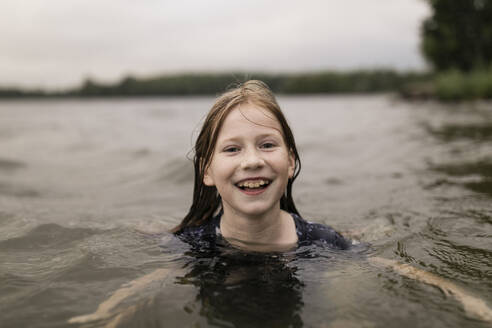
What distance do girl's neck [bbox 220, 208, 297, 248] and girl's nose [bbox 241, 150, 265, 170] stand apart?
1.56 feet

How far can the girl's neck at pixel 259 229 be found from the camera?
3.33 m

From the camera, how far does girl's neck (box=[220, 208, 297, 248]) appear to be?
3.33 m

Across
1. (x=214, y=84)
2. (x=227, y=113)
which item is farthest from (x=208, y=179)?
(x=214, y=84)

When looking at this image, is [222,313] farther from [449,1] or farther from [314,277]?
[449,1]

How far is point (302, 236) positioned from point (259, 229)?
1.46 ft

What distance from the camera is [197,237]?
3713mm

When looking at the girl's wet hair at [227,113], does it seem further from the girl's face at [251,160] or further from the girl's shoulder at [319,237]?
the girl's shoulder at [319,237]

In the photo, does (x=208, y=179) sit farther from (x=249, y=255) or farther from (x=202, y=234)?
(x=249, y=255)

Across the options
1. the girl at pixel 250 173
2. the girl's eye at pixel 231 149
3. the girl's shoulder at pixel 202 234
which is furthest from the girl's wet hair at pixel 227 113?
the girl's shoulder at pixel 202 234

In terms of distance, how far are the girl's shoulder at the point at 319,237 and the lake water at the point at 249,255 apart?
161mm

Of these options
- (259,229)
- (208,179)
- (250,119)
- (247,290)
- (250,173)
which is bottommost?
(247,290)

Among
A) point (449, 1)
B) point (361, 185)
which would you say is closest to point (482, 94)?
point (449, 1)

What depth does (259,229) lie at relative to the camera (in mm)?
3365

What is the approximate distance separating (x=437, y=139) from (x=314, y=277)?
26.3ft
